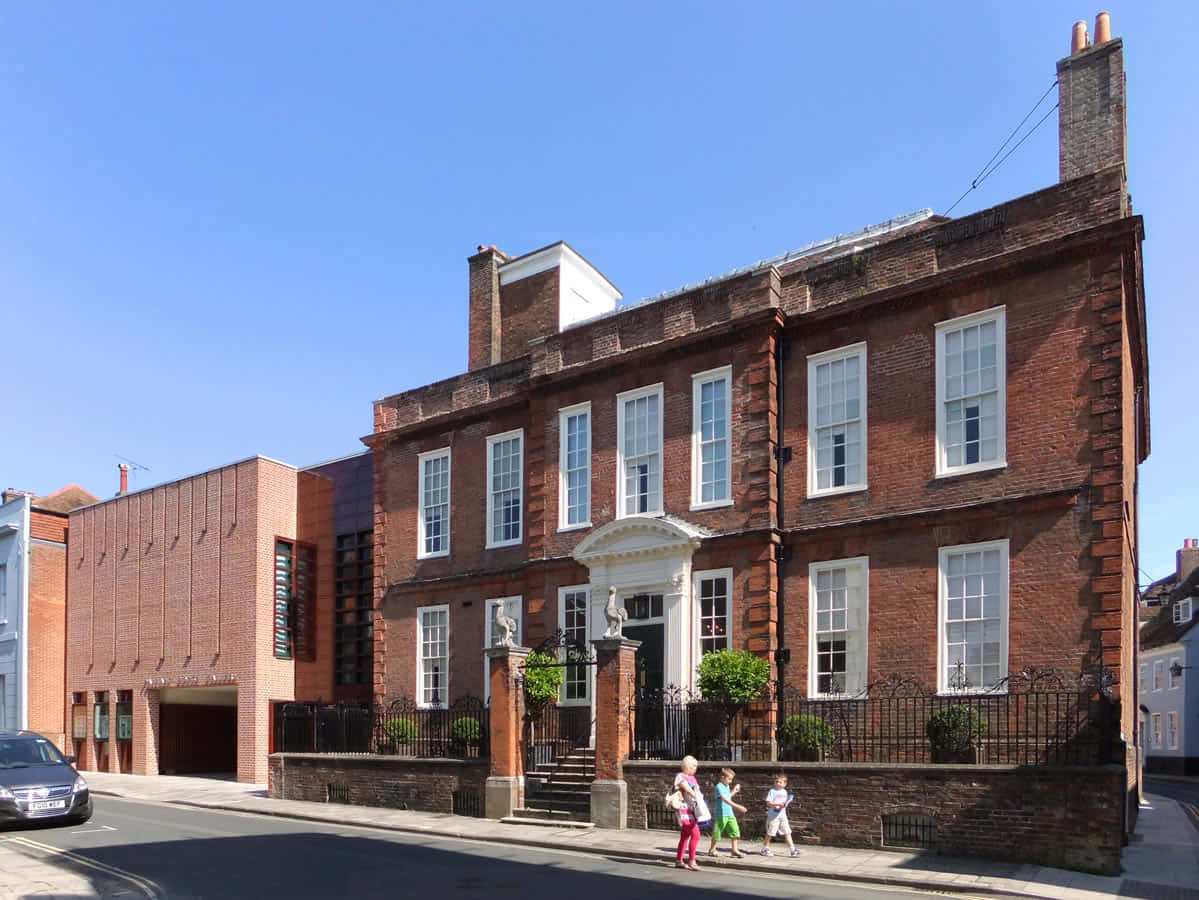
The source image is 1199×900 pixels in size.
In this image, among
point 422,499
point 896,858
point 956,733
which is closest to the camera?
point 896,858

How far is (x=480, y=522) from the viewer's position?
2564 cm

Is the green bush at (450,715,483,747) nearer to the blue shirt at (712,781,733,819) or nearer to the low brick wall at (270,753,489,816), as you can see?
the low brick wall at (270,753,489,816)

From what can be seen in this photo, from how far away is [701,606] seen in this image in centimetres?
2086

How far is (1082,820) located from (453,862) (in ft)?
27.7

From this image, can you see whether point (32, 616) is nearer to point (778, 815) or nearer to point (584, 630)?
point (584, 630)

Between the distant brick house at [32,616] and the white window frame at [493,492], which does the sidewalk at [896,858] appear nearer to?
the white window frame at [493,492]

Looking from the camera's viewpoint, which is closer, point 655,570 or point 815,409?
point 815,409

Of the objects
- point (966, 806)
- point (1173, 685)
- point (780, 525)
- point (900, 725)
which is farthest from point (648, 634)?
A: point (1173, 685)

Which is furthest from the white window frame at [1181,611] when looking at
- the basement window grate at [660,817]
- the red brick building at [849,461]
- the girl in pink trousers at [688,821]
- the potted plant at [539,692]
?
the girl in pink trousers at [688,821]

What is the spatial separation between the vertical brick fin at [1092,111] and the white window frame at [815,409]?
4652mm

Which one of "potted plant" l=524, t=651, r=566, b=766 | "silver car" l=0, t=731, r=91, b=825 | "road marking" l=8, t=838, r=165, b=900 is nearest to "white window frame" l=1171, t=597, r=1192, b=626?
"potted plant" l=524, t=651, r=566, b=766

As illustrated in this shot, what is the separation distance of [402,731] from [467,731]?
2.59 meters

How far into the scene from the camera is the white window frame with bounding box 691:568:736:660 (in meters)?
20.3

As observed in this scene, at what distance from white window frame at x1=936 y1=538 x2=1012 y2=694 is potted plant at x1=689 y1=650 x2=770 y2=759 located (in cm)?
299
